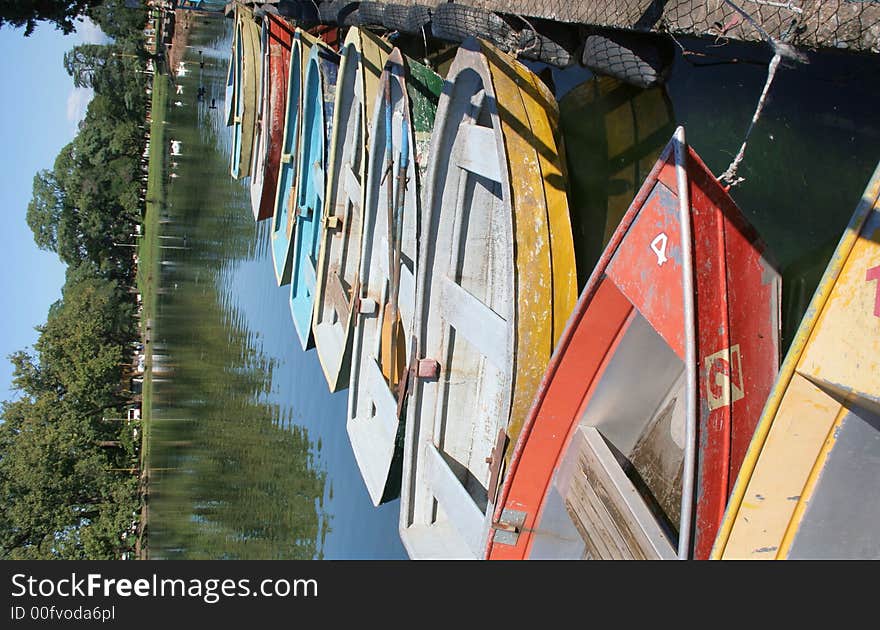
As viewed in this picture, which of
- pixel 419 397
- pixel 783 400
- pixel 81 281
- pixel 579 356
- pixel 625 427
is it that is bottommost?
pixel 81 281

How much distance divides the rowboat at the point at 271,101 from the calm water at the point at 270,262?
191 cm

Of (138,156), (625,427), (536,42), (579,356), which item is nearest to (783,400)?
(579,356)

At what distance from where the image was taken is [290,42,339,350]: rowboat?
7555 millimetres

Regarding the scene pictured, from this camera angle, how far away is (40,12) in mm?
20281

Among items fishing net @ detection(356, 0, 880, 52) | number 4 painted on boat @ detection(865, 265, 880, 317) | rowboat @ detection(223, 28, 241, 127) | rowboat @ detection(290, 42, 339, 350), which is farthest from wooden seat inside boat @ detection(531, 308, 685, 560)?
rowboat @ detection(223, 28, 241, 127)

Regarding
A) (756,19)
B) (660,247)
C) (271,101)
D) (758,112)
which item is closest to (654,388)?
(660,247)

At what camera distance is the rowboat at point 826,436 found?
2111mm

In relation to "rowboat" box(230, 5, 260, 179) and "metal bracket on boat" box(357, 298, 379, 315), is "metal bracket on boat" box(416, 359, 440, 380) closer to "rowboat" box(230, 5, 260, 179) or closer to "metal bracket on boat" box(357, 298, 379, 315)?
"metal bracket on boat" box(357, 298, 379, 315)

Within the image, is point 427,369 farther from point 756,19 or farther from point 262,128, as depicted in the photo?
point 262,128

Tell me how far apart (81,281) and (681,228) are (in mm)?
30093

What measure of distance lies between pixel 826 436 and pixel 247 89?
1075 cm

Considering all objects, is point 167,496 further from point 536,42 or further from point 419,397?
point 536,42

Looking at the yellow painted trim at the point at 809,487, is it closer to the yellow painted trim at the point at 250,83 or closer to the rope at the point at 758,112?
the rope at the point at 758,112

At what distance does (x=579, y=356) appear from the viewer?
3508 mm
